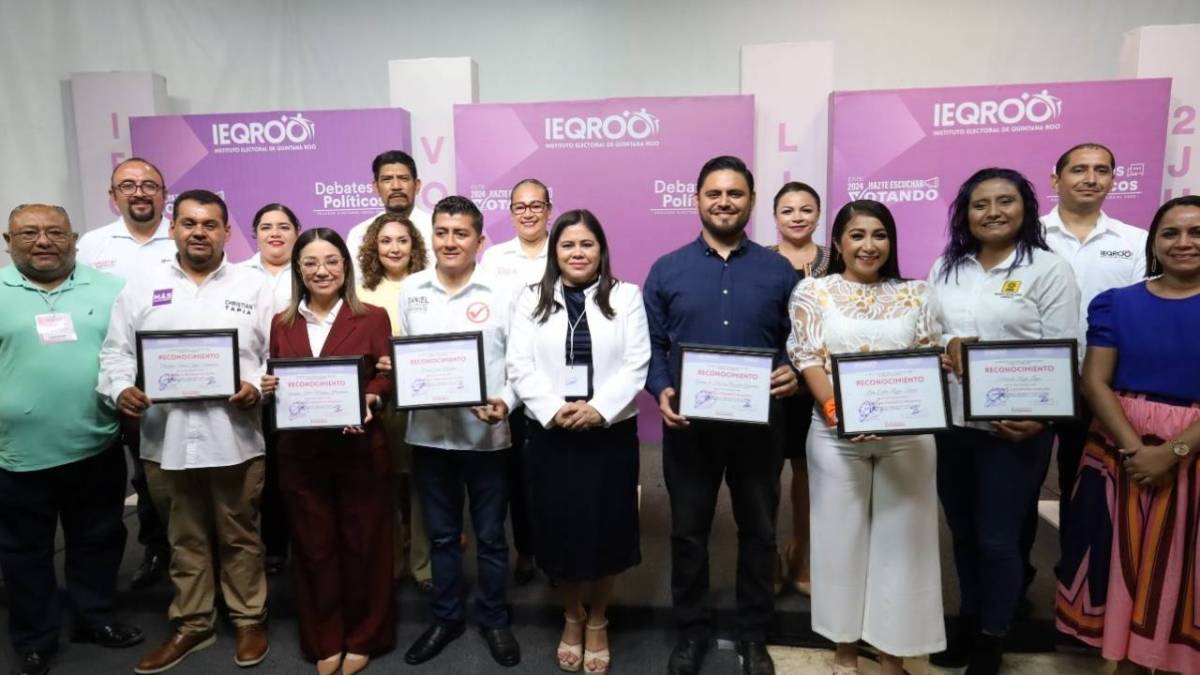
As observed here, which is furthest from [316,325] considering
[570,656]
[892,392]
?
[892,392]

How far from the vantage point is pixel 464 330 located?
235 cm

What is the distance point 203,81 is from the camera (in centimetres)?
558

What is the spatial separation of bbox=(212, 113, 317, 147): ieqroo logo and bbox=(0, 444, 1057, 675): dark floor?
9.44 ft

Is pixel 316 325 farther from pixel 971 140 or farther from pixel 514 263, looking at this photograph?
pixel 971 140

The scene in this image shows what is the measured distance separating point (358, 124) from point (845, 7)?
3.79 metres

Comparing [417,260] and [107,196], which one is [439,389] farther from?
[107,196]

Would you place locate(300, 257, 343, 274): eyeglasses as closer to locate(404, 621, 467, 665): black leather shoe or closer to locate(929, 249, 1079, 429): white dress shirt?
locate(404, 621, 467, 665): black leather shoe

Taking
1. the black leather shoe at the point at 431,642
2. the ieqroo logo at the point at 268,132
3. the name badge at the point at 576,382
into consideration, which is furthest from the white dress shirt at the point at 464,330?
the ieqroo logo at the point at 268,132

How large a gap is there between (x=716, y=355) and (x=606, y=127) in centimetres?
290

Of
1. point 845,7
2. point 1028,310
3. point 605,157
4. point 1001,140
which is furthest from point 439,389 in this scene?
point 845,7

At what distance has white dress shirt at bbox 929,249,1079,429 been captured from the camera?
2078 millimetres

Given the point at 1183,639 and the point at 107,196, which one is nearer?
the point at 1183,639

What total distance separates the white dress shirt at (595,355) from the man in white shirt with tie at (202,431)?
0.96 metres

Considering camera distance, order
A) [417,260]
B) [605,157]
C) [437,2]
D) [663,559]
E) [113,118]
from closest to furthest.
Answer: [417,260]
[663,559]
[605,157]
[113,118]
[437,2]
